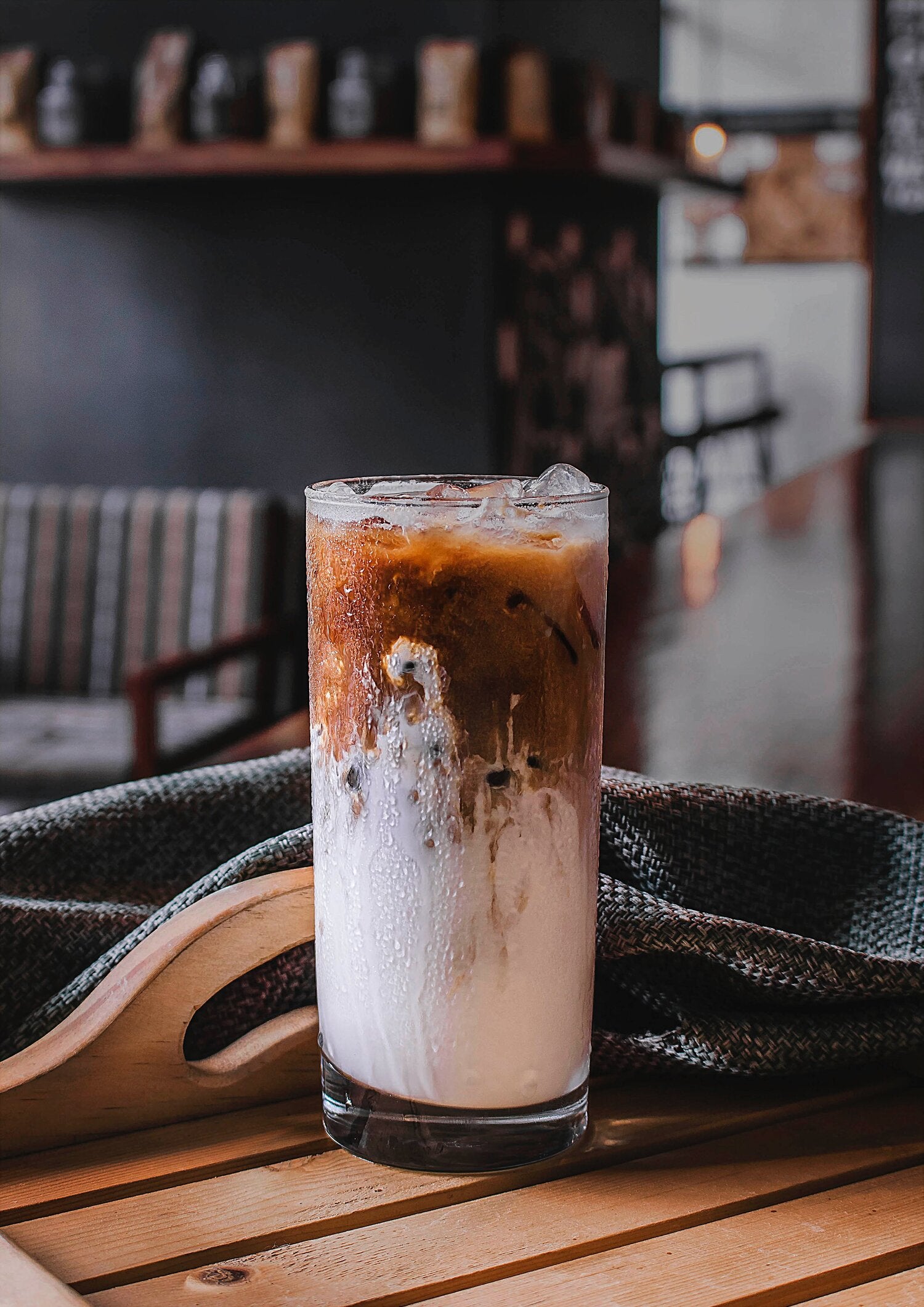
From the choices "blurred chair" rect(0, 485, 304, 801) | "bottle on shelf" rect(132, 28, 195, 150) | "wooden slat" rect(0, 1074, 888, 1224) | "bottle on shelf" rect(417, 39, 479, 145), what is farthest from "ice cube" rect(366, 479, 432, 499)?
"bottle on shelf" rect(132, 28, 195, 150)

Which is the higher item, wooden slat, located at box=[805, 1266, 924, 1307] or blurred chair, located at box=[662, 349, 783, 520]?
blurred chair, located at box=[662, 349, 783, 520]

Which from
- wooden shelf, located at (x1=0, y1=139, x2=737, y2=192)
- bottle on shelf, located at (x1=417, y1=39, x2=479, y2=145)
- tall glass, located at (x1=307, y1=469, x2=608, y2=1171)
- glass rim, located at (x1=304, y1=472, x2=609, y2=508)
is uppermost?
bottle on shelf, located at (x1=417, y1=39, x2=479, y2=145)

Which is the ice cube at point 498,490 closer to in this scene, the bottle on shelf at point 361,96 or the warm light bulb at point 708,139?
the bottle on shelf at point 361,96

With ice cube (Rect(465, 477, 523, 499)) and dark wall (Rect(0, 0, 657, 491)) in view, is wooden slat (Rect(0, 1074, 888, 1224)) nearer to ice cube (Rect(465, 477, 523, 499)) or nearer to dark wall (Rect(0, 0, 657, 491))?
ice cube (Rect(465, 477, 523, 499))

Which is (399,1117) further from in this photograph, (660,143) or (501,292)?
(660,143)

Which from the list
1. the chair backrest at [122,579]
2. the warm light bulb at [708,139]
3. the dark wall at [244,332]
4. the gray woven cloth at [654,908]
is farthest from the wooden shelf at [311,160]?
the warm light bulb at [708,139]

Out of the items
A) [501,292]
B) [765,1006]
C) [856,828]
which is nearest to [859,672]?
[856,828]
